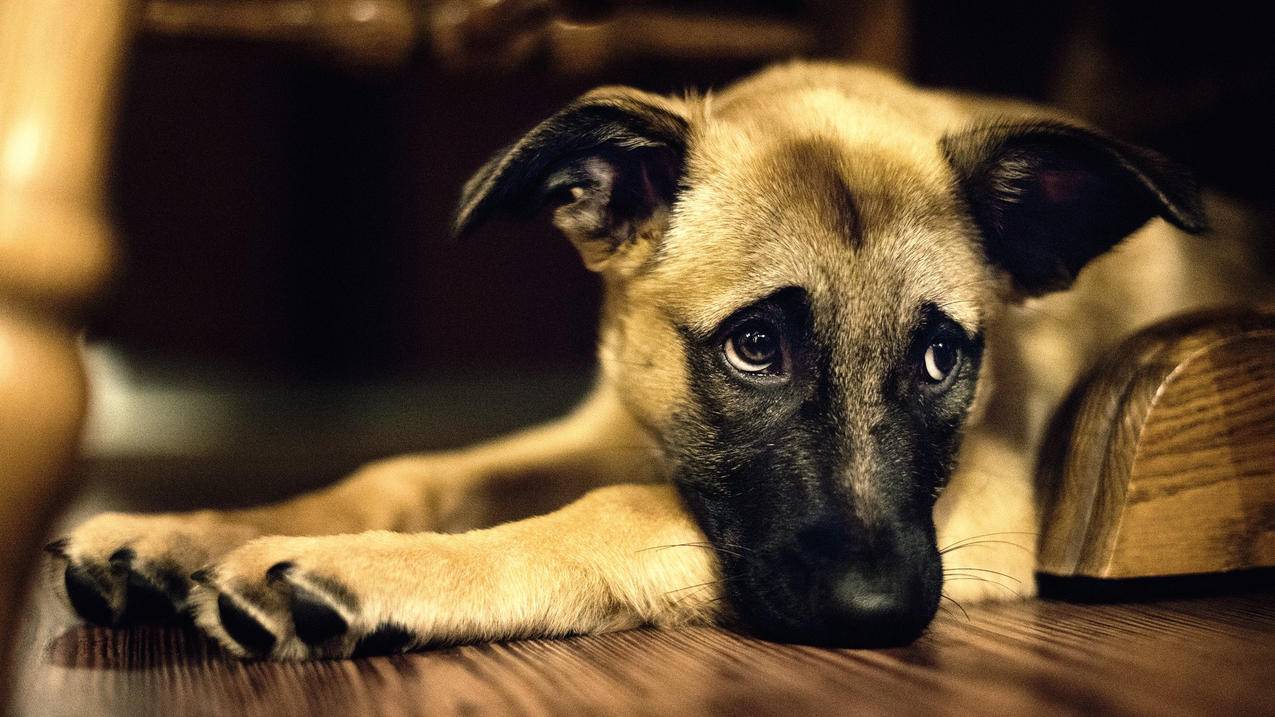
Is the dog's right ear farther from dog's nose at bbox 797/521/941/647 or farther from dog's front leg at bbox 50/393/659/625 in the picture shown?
dog's nose at bbox 797/521/941/647

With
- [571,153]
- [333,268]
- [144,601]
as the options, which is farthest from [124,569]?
[333,268]

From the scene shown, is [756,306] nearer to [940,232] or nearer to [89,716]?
[940,232]

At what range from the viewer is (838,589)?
4.69 ft

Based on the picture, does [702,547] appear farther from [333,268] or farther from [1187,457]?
[333,268]

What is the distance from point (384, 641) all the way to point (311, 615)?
111 millimetres

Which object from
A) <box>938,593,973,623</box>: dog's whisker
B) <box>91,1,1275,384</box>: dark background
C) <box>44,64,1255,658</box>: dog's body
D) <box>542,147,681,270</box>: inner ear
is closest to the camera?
<box>44,64,1255,658</box>: dog's body

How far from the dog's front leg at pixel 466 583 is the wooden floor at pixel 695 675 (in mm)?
38

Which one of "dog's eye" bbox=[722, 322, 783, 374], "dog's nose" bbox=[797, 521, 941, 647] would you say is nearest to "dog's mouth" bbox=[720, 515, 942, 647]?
"dog's nose" bbox=[797, 521, 941, 647]

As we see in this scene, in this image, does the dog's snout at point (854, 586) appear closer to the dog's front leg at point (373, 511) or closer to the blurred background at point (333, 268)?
the dog's front leg at point (373, 511)

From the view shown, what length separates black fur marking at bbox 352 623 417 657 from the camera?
136cm

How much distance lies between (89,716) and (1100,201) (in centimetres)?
194

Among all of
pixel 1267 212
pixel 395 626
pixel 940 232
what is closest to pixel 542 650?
pixel 395 626

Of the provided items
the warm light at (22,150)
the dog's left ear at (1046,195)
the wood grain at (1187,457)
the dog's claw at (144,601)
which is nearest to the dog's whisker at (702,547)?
the wood grain at (1187,457)

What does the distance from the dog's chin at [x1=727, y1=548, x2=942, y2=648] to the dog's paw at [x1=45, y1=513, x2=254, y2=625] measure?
36.3 inches
